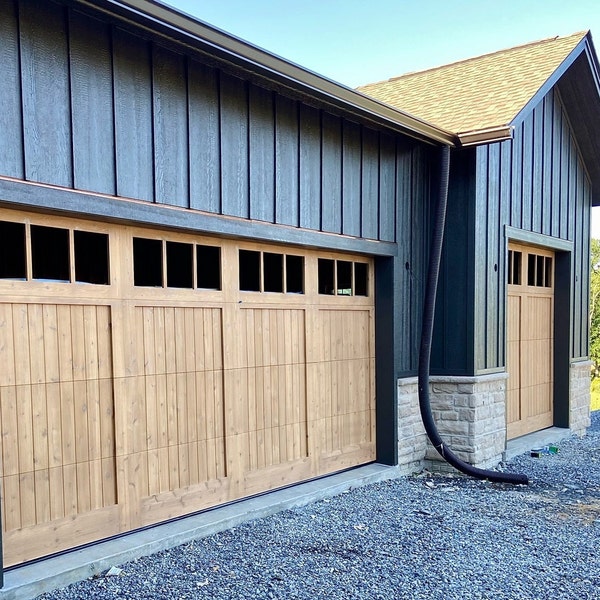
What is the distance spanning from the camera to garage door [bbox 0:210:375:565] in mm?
3354

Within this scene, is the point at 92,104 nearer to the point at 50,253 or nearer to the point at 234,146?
the point at 50,253

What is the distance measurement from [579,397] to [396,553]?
579 cm

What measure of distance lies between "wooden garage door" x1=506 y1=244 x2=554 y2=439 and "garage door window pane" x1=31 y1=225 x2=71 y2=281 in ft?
17.6

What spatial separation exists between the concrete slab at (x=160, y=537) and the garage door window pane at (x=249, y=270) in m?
1.71

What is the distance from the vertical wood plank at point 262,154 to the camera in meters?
4.44

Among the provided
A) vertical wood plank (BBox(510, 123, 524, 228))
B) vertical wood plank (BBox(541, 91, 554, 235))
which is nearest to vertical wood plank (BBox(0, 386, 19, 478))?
vertical wood plank (BBox(510, 123, 524, 228))

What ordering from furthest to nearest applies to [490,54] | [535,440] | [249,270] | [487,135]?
[490,54]
[535,440]
[487,135]
[249,270]

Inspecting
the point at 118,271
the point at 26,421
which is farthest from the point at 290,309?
the point at 26,421

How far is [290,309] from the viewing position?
5000 millimetres

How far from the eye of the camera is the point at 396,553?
12.6ft

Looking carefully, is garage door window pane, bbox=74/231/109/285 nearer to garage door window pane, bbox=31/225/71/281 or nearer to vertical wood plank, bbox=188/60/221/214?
garage door window pane, bbox=31/225/71/281

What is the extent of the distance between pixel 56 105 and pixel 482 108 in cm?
445

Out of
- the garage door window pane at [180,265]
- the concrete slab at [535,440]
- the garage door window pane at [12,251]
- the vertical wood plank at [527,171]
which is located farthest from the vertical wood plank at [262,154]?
the concrete slab at [535,440]

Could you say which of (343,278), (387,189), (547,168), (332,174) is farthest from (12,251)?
(547,168)
